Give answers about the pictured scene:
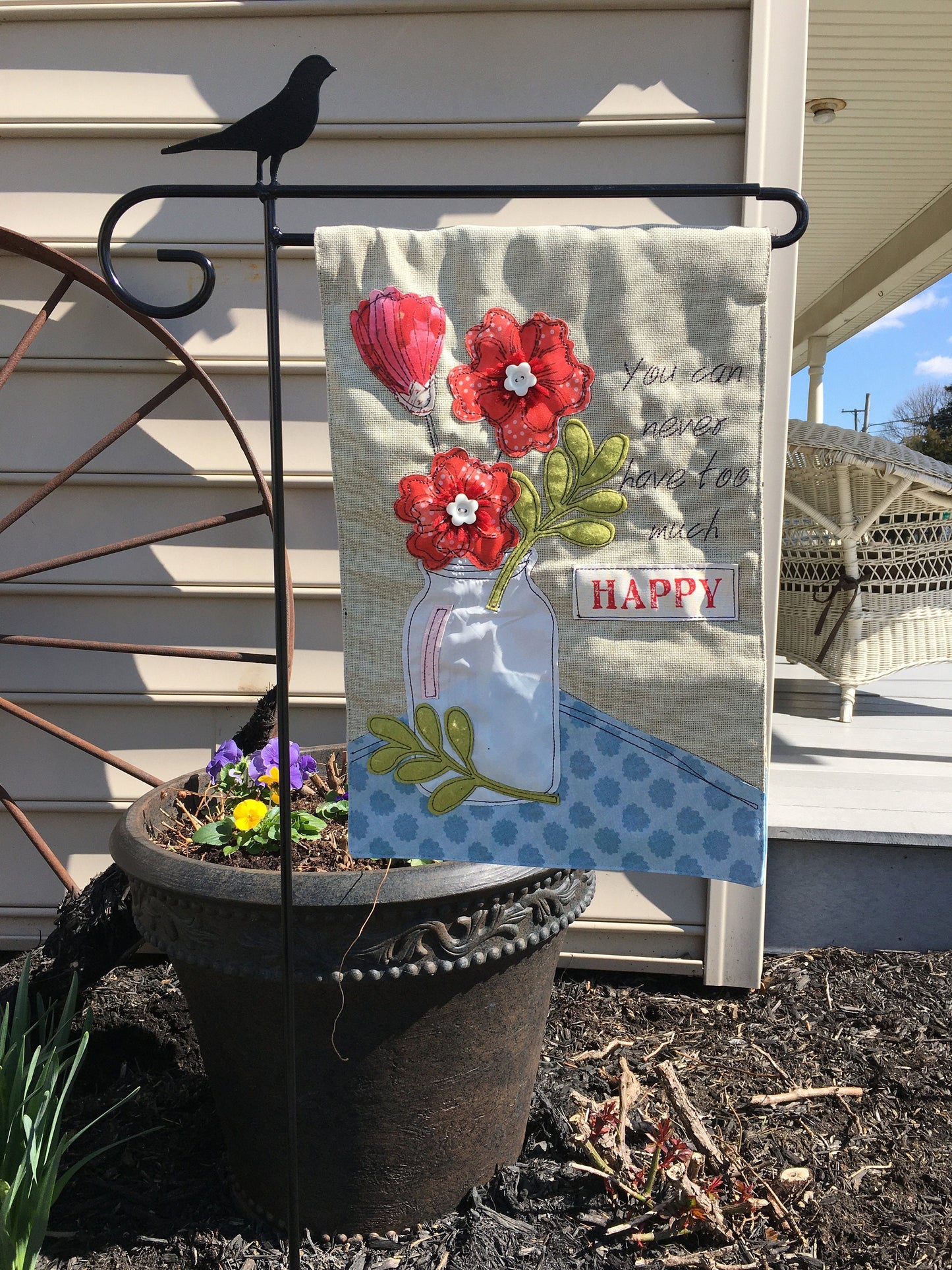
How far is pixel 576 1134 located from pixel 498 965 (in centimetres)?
45

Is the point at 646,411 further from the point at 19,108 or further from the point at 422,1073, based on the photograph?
the point at 19,108

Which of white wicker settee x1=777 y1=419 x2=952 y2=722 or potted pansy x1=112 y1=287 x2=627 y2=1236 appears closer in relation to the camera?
potted pansy x1=112 y1=287 x2=627 y2=1236

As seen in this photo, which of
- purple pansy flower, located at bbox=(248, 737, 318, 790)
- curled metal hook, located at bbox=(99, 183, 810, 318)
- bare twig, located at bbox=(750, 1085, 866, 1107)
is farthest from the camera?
bare twig, located at bbox=(750, 1085, 866, 1107)

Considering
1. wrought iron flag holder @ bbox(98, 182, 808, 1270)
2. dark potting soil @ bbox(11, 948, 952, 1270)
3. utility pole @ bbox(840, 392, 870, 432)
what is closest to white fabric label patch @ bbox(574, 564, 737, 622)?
wrought iron flag holder @ bbox(98, 182, 808, 1270)

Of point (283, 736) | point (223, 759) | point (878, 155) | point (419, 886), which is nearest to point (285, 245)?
point (283, 736)

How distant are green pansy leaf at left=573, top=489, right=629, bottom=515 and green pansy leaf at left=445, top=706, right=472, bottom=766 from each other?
249 millimetres

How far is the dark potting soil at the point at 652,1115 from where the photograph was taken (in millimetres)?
1231

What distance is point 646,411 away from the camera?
35.0 inches

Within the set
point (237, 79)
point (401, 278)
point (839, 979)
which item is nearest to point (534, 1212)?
point (839, 979)

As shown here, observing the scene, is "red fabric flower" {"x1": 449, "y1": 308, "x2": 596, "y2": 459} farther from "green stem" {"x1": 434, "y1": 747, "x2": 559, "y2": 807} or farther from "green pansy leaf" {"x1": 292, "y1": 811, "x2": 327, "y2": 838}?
"green pansy leaf" {"x1": 292, "y1": 811, "x2": 327, "y2": 838}

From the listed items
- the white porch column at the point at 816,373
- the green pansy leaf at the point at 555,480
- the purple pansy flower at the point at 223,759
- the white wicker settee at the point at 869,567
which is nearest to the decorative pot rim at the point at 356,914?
the purple pansy flower at the point at 223,759

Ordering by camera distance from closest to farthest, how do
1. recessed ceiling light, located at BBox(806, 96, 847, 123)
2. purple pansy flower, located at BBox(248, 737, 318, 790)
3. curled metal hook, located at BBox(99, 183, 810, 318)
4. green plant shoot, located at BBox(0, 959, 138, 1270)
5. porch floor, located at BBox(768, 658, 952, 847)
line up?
1. curled metal hook, located at BBox(99, 183, 810, 318)
2. green plant shoot, located at BBox(0, 959, 138, 1270)
3. purple pansy flower, located at BBox(248, 737, 318, 790)
4. porch floor, located at BBox(768, 658, 952, 847)
5. recessed ceiling light, located at BBox(806, 96, 847, 123)

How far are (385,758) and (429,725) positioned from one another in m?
0.06

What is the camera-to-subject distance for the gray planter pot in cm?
110
